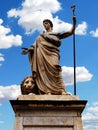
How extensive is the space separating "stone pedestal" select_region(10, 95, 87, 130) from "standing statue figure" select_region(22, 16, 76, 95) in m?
0.67

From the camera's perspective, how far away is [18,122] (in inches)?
443

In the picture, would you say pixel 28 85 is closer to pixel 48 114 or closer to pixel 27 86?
pixel 27 86

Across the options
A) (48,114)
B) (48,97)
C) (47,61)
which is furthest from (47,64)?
(48,114)

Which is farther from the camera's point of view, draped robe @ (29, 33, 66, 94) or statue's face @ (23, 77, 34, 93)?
draped robe @ (29, 33, 66, 94)

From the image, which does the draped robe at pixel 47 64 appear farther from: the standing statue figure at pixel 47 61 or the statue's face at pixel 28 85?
the statue's face at pixel 28 85

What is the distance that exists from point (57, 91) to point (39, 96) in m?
0.73

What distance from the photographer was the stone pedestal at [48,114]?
36.9 ft

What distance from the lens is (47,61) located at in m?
12.4

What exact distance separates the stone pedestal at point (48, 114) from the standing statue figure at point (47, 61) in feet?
2.19

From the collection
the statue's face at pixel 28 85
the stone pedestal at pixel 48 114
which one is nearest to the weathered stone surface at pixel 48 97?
the stone pedestal at pixel 48 114

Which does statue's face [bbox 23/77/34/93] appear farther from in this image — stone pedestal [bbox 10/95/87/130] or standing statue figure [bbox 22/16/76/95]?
stone pedestal [bbox 10/95/87/130]

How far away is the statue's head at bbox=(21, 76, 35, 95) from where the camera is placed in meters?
11.9

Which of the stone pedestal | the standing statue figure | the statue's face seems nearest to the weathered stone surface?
the stone pedestal

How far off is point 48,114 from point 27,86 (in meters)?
1.30
